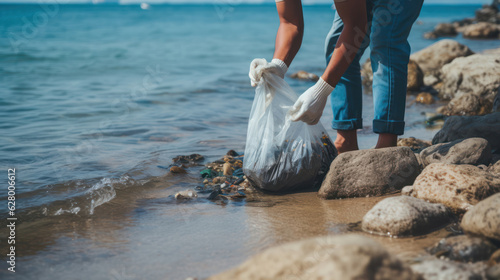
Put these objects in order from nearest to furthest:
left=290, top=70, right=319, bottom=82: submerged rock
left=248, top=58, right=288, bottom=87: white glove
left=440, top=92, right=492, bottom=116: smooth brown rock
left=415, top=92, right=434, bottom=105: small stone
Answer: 1. left=248, top=58, right=288, bottom=87: white glove
2. left=440, top=92, right=492, bottom=116: smooth brown rock
3. left=415, top=92, right=434, bottom=105: small stone
4. left=290, top=70, right=319, bottom=82: submerged rock

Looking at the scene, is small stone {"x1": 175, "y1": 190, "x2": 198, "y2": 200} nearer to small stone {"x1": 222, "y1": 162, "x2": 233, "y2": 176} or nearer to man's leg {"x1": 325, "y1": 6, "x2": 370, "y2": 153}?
small stone {"x1": 222, "y1": 162, "x2": 233, "y2": 176}

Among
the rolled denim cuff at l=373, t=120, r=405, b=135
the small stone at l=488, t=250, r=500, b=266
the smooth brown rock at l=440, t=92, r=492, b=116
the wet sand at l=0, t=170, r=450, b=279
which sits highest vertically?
the smooth brown rock at l=440, t=92, r=492, b=116

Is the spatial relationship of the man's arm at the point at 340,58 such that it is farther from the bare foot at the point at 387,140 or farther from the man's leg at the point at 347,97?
the bare foot at the point at 387,140

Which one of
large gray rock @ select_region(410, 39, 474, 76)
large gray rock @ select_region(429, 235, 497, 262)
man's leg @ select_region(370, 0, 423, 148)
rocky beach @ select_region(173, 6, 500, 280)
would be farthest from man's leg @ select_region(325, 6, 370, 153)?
large gray rock @ select_region(410, 39, 474, 76)

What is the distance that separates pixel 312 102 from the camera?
2.79 meters

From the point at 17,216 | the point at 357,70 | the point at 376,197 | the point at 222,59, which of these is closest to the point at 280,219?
the point at 376,197

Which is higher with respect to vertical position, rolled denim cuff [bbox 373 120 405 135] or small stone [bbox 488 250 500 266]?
rolled denim cuff [bbox 373 120 405 135]

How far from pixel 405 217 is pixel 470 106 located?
3.91 meters

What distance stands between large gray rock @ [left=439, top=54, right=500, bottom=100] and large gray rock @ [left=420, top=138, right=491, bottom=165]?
2.93 metres

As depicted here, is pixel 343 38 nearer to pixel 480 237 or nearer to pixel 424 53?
pixel 480 237

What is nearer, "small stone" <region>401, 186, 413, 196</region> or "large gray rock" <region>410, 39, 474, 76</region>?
"small stone" <region>401, 186, 413, 196</region>

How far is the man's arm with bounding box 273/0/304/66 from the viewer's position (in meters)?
3.09

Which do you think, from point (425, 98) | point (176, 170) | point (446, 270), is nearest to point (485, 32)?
point (425, 98)

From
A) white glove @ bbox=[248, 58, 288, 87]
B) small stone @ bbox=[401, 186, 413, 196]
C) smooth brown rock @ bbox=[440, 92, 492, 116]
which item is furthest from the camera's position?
smooth brown rock @ bbox=[440, 92, 492, 116]
